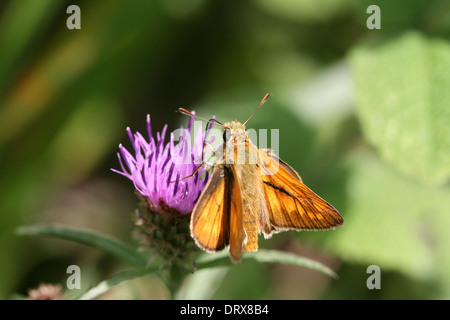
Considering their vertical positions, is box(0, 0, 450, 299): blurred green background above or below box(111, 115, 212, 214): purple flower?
above

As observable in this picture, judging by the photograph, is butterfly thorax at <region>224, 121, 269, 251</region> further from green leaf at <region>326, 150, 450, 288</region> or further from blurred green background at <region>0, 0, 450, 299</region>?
green leaf at <region>326, 150, 450, 288</region>

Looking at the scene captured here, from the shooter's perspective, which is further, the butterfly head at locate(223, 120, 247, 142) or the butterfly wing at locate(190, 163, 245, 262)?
the butterfly head at locate(223, 120, 247, 142)

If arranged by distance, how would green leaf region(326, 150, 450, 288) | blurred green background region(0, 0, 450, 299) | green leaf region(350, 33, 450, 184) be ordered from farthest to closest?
green leaf region(326, 150, 450, 288)
blurred green background region(0, 0, 450, 299)
green leaf region(350, 33, 450, 184)

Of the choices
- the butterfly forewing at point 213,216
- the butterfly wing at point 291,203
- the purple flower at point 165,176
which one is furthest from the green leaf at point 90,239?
the butterfly wing at point 291,203

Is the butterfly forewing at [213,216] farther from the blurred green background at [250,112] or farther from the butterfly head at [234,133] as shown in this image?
the blurred green background at [250,112]

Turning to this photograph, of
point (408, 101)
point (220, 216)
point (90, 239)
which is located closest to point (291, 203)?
point (220, 216)

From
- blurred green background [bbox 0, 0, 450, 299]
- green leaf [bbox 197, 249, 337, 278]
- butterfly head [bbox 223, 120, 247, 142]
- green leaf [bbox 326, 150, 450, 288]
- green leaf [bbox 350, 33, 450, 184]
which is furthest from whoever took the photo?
green leaf [bbox 326, 150, 450, 288]

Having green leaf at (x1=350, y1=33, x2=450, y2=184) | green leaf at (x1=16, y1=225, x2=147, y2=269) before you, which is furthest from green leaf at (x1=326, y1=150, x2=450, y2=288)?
green leaf at (x1=16, y1=225, x2=147, y2=269)
